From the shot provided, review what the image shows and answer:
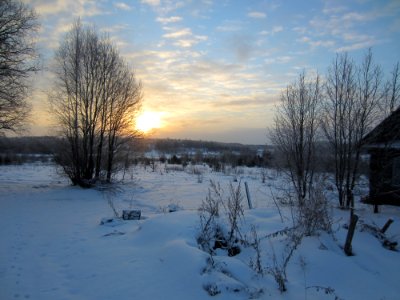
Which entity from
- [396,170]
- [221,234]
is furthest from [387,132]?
[221,234]

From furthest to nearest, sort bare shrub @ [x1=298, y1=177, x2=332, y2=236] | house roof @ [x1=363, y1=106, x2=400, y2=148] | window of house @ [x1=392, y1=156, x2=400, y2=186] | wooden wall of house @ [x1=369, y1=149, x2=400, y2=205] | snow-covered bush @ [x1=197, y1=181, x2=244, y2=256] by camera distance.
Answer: window of house @ [x1=392, y1=156, x2=400, y2=186]
wooden wall of house @ [x1=369, y1=149, x2=400, y2=205]
house roof @ [x1=363, y1=106, x2=400, y2=148]
bare shrub @ [x1=298, y1=177, x2=332, y2=236]
snow-covered bush @ [x1=197, y1=181, x2=244, y2=256]

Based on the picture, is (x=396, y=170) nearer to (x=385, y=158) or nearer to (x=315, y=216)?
(x=385, y=158)

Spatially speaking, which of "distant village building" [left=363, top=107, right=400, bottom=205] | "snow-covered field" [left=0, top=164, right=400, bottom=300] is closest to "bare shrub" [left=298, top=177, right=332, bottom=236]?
"snow-covered field" [left=0, top=164, right=400, bottom=300]

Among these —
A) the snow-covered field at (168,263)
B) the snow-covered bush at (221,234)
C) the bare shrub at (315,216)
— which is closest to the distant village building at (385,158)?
the snow-covered field at (168,263)

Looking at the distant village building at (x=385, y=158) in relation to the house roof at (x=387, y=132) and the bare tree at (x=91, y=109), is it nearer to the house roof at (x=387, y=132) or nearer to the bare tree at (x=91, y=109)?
the house roof at (x=387, y=132)

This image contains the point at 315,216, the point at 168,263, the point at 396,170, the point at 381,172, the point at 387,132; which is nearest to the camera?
the point at 168,263

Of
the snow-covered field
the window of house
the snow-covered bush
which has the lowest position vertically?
the snow-covered field

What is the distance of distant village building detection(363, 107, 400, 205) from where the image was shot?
492 inches

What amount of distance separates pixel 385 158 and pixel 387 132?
1.09 m

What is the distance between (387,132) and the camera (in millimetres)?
12570

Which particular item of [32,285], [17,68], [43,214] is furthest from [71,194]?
[32,285]

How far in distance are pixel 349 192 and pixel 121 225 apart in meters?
9.29

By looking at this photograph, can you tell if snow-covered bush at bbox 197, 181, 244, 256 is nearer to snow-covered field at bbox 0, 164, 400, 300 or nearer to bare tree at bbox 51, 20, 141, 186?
snow-covered field at bbox 0, 164, 400, 300

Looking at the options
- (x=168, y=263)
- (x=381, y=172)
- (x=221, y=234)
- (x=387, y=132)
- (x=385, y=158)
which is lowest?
(x=168, y=263)
